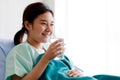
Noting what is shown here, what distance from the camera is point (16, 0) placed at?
7.14 feet

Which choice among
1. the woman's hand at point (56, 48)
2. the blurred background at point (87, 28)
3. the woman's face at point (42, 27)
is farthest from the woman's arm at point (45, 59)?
the blurred background at point (87, 28)

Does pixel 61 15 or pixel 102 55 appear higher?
pixel 61 15

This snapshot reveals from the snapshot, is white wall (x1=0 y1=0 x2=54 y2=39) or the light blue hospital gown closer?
the light blue hospital gown

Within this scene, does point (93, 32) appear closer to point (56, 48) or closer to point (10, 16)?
point (10, 16)

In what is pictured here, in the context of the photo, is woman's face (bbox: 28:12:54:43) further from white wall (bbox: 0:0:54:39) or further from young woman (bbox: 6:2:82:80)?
white wall (bbox: 0:0:54:39)

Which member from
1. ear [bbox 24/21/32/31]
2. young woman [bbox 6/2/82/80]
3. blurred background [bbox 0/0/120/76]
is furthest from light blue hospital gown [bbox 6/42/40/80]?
blurred background [bbox 0/0/120/76]

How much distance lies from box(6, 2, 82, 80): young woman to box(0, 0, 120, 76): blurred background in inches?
20.3

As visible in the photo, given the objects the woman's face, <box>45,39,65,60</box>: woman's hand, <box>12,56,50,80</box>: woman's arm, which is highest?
the woman's face

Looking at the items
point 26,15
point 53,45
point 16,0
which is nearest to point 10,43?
point 26,15

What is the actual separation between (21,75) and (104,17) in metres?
0.94

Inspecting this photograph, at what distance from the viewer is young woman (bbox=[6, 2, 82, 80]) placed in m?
1.16

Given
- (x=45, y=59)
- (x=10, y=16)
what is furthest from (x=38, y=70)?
(x=10, y=16)

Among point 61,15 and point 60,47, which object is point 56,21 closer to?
point 61,15

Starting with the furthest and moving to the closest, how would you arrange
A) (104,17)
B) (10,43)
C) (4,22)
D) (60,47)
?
1. (4,22)
2. (104,17)
3. (10,43)
4. (60,47)
